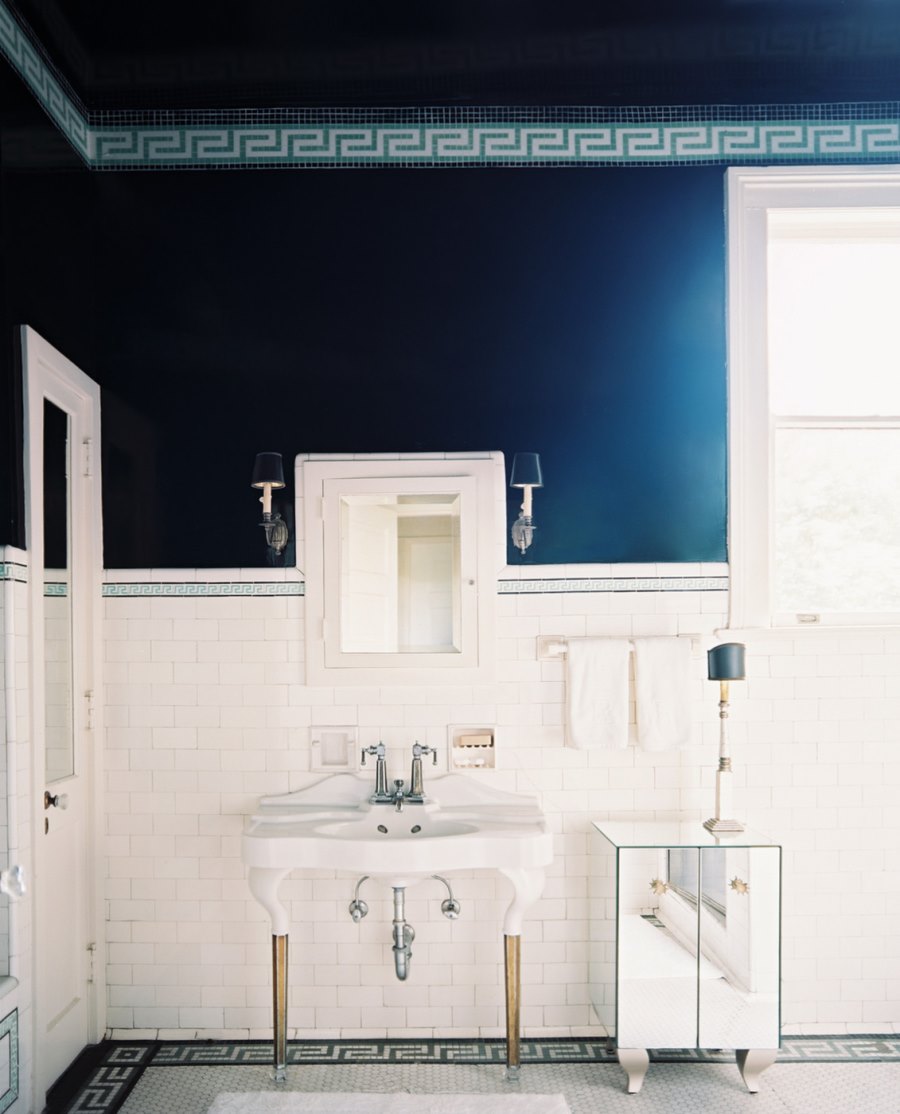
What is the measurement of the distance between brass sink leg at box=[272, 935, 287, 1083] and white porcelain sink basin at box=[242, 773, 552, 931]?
0.11 meters

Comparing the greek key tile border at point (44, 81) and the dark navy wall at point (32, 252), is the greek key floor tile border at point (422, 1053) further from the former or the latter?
the greek key tile border at point (44, 81)

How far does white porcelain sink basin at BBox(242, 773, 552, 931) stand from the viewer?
3096 mm

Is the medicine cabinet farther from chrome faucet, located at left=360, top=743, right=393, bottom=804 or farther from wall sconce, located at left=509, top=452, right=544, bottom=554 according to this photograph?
chrome faucet, located at left=360, top=743, right=393, bottom=804

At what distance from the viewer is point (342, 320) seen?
366 centimetres

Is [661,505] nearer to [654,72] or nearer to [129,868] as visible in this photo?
[654,72]

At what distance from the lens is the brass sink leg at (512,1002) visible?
3.25 metres

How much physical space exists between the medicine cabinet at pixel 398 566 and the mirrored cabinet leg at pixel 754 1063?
1.47 meters

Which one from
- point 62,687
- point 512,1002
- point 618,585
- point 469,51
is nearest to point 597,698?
point 618,585

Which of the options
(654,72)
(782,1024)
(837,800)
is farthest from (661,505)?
(782,1024)

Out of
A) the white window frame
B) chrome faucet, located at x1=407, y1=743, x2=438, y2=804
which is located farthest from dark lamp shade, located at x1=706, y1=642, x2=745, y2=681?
chrome faucet, located at x1=407, y1=743, x2=438, y2=804

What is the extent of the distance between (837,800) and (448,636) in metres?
1.51

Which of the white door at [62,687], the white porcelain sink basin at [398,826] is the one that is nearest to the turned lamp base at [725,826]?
the white porcelain sink basin at [398,826]

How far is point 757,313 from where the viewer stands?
3648 mm

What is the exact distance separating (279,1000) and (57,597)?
1.50 meters
